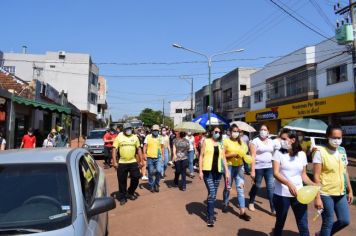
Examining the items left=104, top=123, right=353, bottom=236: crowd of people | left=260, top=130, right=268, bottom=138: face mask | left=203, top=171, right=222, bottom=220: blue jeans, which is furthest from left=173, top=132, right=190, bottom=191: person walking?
left=203, top=171, right=222, bottom=220: blue jeans

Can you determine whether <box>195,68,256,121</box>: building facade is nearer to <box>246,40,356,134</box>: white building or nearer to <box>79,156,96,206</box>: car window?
<box>246,40,356,134</box>: white building

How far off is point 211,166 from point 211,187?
367 millimetres

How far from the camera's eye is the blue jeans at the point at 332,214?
5.14m

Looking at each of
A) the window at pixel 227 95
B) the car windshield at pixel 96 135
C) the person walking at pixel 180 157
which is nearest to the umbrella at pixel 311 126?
the person walking at pixel 180 157

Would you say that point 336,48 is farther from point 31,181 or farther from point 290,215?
point 31,181

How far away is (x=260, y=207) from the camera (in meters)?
8.59

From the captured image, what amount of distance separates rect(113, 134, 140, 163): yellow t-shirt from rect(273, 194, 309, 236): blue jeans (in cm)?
447

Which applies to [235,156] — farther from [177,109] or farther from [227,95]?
[177,109]

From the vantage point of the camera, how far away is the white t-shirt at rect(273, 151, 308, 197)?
529 centimetres

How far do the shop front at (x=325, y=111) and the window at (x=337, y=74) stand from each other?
51.1 inches

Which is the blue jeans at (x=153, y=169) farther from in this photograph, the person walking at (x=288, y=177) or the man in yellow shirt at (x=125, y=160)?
the person walking at (x=288, y=177)

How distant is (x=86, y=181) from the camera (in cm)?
426

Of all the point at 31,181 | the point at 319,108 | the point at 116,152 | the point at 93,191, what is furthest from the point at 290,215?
the point at 319,108

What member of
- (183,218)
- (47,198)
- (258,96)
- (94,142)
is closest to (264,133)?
(183,218)
